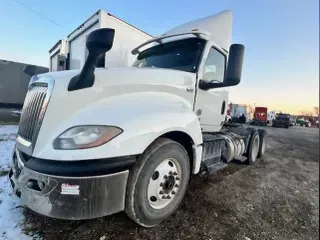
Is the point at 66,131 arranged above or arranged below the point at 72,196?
above

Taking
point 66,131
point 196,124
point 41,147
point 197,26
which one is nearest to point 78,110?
point 66,131

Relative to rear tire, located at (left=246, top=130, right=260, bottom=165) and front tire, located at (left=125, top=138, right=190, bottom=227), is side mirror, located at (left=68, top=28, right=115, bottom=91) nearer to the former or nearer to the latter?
front tire, located at (left=125, top=138, right=190, bottom=227)

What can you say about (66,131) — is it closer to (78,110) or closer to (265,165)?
(78,110)

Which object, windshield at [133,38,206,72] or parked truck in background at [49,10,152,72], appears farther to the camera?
parked truck in background at [49,10,152,72]

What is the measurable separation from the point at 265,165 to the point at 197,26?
4209 millimetres

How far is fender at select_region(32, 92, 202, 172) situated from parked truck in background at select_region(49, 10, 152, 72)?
1931 millimetres

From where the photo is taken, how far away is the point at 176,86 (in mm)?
2938

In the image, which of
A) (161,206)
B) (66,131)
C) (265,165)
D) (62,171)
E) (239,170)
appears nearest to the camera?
(62,171)

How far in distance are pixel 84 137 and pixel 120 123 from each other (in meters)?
0.34

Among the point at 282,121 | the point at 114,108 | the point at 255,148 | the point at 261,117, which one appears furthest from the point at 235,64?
the point at 282,121

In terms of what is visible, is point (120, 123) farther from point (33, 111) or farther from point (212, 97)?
point (212, 97)

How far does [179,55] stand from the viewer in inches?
140

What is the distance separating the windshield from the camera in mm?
3422

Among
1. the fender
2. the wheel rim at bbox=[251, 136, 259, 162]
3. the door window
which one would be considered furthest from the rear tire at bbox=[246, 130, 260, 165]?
the fender
